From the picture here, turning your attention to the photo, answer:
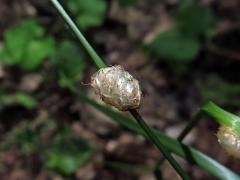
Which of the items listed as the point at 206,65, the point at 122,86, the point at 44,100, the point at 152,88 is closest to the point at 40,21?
the point at 44,100

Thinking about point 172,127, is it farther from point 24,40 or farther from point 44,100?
point 24,40

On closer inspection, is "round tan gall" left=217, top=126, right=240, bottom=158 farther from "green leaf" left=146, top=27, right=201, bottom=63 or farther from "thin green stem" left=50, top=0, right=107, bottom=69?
"green leaf" left=146, top=27, right=201, bottom=63

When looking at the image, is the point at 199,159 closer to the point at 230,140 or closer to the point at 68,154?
the point at 230,140

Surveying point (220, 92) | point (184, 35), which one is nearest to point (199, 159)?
point (220, 92)

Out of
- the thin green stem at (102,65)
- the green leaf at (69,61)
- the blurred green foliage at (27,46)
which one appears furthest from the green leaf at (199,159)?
the blurred green foliage at (27,46)

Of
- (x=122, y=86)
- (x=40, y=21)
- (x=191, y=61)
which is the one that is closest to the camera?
(x=122, y=86)

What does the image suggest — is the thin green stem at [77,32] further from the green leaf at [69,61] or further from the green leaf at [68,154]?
the green leaf at [68,154]
